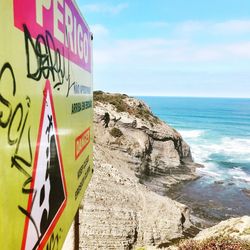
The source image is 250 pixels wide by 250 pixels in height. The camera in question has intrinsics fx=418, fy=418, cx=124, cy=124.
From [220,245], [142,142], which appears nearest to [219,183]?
[142,142]

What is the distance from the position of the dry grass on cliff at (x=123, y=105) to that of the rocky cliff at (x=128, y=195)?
4.01 feet

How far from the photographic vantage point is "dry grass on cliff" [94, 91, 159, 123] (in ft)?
132

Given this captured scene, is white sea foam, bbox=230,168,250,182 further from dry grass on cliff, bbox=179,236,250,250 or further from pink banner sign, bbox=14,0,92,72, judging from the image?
pink banner sign, bbox=14,0,92,72

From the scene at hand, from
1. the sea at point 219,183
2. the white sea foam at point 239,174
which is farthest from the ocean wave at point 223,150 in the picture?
the white sea foam at point 239,174

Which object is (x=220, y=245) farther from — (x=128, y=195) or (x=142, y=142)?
(x=142, y=142)

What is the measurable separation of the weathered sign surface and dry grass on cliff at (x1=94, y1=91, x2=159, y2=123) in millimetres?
34728

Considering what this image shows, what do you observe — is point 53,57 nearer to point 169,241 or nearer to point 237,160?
point 169,241

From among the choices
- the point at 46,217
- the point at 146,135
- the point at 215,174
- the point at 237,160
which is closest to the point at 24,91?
the point at 46,217

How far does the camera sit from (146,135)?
127 feet

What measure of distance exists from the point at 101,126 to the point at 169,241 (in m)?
17.9

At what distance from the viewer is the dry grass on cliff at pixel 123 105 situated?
40106 millimetres

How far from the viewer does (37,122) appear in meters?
2.85

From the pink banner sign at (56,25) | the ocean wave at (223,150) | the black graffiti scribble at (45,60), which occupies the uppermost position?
the pink banner sign at (56,25)

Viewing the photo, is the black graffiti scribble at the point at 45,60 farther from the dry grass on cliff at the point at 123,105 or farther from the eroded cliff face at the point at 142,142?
the dry grass on cliff at the point at 123,105
